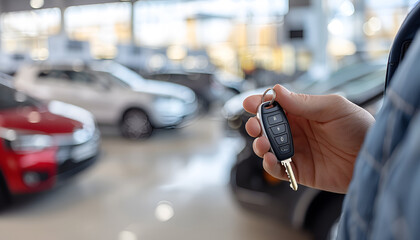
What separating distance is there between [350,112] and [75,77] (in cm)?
730

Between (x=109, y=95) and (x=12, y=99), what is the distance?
128 inches

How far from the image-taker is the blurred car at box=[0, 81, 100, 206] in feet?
11.8

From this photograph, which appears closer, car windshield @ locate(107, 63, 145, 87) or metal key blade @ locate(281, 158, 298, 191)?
metal key blade @ locate(281, 158, 298, 191)

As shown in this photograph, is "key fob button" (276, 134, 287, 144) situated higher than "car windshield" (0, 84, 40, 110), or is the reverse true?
"key fob button" (276, 134, 287, 144)

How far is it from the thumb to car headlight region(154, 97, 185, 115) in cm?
636

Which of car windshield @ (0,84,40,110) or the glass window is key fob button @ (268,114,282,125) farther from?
the glass window

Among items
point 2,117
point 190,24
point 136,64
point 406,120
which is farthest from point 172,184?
point 190,24

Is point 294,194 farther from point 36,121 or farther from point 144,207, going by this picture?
point 36,121

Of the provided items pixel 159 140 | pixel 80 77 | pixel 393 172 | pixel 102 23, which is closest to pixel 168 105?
pixel 159 140

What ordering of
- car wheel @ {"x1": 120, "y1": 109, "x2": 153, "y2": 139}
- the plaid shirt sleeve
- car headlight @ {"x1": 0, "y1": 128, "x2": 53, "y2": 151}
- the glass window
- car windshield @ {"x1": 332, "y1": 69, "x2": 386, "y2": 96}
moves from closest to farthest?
the plaid shirt sleeve → car windshield @ {"x1": 332, "y1": 69, "x2": 386, "y2": 96} → car headlight @ {"x1": 0, "y1": 128, "x2": 53, "y2": 151} → car wheel @ {"x1": 120, "y1": 109, "x2": 153, "y2": 139} → the glass window

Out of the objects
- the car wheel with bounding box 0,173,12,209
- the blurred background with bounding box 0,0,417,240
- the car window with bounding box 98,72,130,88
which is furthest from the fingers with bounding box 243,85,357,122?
the car window with bounding box 98,72,130,88

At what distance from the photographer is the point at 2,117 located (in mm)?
3787

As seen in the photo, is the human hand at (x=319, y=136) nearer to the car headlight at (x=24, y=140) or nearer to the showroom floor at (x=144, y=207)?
the showroom floor at (x=144, y=207)

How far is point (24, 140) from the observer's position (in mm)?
3633
